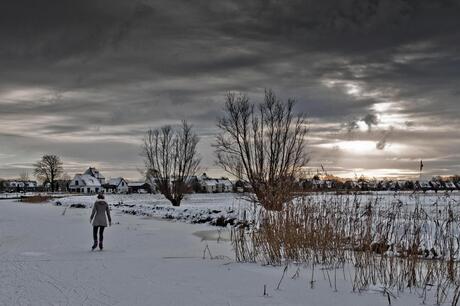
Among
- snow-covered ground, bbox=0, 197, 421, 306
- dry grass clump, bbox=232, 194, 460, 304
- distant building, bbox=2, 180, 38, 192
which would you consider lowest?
snow-covered ground, bbox=0, 197, 421, 306

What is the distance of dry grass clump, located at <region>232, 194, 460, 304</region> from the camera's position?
30.6 feet

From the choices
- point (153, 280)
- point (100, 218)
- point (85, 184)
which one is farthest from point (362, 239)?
point (85, 184)

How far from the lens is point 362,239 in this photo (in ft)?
35.8

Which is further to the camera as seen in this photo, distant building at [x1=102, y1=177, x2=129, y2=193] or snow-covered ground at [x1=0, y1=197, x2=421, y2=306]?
distant building at [x1=102, y1=177, x2=129, y2=193]

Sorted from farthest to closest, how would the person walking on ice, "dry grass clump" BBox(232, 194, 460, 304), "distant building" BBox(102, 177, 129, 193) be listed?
"distant building" BBox(102, 177, 129, 193) < the person walking on ice < "dry grass clump" BBox(232, 194, 460, 304)

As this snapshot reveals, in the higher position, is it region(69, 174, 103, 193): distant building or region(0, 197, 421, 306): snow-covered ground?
region(69, 174, 103, 193): distant building

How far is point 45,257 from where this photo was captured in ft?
45.3

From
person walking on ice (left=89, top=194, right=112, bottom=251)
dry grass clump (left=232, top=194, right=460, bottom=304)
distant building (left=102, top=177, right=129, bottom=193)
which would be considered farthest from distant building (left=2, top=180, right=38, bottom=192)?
dry grass clump (left=232, top=194, right=460, bottom=304)

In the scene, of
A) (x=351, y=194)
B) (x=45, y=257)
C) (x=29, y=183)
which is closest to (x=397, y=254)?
(x=351, y=194)

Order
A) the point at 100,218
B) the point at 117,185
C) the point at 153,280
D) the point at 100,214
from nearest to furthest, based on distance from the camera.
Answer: the point at 153,280, the point at 100,218, the point at 100,214, the point at 117,185

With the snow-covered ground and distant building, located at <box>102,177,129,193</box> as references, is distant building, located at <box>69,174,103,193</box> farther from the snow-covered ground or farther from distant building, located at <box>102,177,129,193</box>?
the snow-covered ground

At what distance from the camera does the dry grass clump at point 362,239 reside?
9320mm

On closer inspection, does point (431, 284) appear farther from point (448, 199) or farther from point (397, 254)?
point (448, 199)

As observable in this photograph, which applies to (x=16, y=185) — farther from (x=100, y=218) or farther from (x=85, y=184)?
(x=100, y=218)
